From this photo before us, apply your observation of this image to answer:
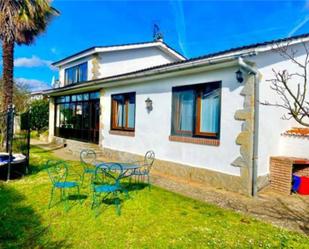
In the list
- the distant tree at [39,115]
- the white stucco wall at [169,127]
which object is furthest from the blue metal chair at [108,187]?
the distant tree at [39,115]

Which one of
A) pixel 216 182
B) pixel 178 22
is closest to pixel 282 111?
pixel 216 182

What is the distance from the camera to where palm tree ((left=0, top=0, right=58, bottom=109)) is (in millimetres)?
13047

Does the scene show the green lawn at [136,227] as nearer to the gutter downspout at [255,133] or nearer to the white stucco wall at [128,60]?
the gutter downspout at [255,133]

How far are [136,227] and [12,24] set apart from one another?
40.3 ft

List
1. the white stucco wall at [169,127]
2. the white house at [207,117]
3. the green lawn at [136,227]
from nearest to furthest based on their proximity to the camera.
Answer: the green lawn at [136,227] < the white house at [207,117] < the white stucco wall at [169,127]

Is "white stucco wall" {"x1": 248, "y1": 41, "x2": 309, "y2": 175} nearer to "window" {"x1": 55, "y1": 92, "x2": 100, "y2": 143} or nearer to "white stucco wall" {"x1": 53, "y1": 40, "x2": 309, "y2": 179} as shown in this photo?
"white stucco wall" {"x1": 53, "y1": 40, "x2": 309, "y2": 179}

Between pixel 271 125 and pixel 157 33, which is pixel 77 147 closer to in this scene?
pixel 157 33

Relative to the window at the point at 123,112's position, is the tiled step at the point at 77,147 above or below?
below

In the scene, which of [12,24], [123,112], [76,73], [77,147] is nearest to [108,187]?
[123,112]

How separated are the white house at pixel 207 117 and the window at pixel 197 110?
0.03 m

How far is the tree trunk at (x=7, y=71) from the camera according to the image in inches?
526

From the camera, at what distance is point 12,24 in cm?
1309

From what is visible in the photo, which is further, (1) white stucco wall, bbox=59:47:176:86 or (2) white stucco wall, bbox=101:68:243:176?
(1) white stucco wall, bbox=59:47:176:86

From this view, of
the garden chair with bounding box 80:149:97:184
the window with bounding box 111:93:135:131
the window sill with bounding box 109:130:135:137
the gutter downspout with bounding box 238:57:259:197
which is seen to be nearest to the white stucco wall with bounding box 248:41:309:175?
the gutter downspout with bounding box 238:57:259:197
